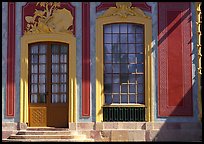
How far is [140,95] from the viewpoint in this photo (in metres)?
16.8

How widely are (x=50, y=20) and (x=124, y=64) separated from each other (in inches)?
107

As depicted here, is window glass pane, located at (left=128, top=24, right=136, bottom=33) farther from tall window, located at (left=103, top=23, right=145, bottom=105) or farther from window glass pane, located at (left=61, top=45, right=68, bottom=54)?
window glass pane, located at (left=61, top=45, right=68, bottom=54)

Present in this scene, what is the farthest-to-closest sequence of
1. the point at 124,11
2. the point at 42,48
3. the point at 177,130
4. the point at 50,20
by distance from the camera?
the point at 42,48 → the point at 50,20 → the point at 124,11 → the point at 177,130

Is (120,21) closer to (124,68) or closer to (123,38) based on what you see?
(123,38)

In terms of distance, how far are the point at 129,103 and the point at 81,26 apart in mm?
2839

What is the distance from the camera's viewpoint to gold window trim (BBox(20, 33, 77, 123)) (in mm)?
16578

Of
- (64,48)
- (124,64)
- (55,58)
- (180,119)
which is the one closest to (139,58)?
(124,64)

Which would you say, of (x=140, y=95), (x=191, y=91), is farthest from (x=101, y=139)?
(x=191, y=91)

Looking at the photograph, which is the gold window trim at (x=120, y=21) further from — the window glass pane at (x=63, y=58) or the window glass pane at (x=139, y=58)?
the window glass pane at (x=63, y=58)

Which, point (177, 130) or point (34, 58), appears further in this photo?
point (34, 58)

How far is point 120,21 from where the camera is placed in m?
16.8

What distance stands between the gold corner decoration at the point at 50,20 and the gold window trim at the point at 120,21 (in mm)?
987

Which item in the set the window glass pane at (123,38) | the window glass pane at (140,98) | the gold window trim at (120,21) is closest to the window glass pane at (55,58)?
the gold window trim at (120,21)

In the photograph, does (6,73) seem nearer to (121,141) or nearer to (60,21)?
(60,21)
